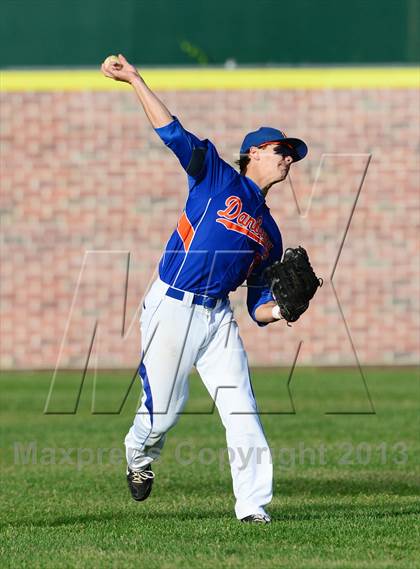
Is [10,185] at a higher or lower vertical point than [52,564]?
lower

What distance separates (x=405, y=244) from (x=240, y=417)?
14444 millimetres

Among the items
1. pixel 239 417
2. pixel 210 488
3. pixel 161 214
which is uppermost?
pixel 239 417

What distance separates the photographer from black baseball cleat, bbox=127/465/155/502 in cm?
852

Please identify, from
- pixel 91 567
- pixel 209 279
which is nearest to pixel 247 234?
pixel 209 279

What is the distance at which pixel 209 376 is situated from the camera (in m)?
8.02

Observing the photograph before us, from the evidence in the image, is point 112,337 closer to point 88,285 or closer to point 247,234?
point 88,285

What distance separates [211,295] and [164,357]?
488 mm

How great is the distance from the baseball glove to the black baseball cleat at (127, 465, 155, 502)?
1.42 m

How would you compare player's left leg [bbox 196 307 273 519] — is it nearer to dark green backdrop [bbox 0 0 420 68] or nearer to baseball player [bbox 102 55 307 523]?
baseball player [bbox 102 55 307 523]

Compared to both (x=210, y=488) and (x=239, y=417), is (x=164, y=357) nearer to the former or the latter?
(x=239, y=417)

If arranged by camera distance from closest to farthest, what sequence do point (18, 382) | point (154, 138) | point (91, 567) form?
point (91, 567) < point (18, 382) < point (154, 138)

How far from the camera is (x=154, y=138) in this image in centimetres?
2189

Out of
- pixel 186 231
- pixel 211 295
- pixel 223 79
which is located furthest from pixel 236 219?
pixel 223 79

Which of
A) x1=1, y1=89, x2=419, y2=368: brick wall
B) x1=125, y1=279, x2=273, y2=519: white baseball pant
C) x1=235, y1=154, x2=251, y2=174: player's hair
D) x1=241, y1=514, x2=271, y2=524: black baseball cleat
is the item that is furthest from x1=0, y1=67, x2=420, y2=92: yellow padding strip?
x1=241, y1=514, x2=271, y2=524: black baseball cleat
